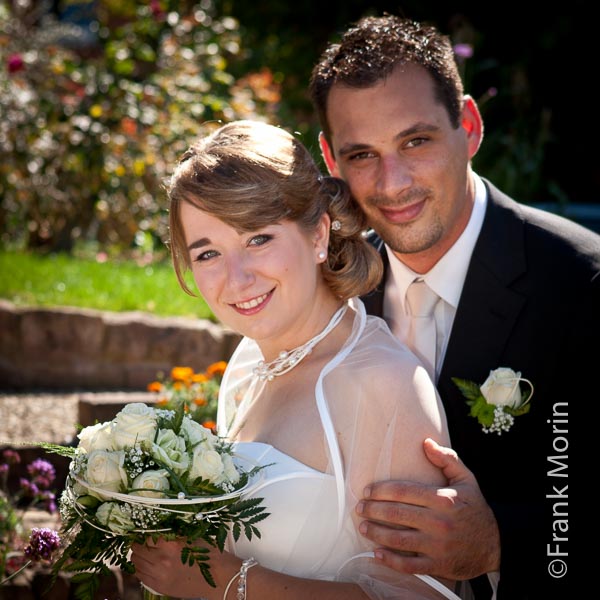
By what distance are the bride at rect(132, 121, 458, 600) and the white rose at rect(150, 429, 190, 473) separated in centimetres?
27

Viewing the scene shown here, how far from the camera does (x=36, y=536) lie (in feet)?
8.48

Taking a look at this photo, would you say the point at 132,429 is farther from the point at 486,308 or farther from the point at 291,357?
the point at 486,308

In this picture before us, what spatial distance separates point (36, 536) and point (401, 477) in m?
1.07

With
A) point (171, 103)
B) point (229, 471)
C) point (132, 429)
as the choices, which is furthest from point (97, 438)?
point (171, 103)

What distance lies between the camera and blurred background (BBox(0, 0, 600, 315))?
712cm

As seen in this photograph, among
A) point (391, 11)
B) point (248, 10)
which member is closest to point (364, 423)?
point (391, 11)

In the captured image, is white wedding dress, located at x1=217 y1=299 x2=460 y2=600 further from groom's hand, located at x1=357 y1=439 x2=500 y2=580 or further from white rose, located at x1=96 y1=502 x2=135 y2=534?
white rose, located at x1=96 y1=502 x2=135 y2=534

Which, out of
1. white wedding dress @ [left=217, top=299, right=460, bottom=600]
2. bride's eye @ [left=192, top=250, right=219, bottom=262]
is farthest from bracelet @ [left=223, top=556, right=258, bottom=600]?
bride's eye @ [left=192, top=250, right=219, bottom=262]

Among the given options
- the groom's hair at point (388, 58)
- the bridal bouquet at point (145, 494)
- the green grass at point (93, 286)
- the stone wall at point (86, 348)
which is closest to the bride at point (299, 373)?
the bridal bouquet at point (145, 494)

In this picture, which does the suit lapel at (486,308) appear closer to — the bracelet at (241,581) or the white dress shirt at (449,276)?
the white dress shirt at (449,276)

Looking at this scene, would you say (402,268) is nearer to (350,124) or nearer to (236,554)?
(350,124)

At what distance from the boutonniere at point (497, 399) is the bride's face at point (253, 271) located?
694 mm

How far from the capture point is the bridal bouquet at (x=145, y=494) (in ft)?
7.26

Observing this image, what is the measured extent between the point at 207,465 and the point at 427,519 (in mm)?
647
